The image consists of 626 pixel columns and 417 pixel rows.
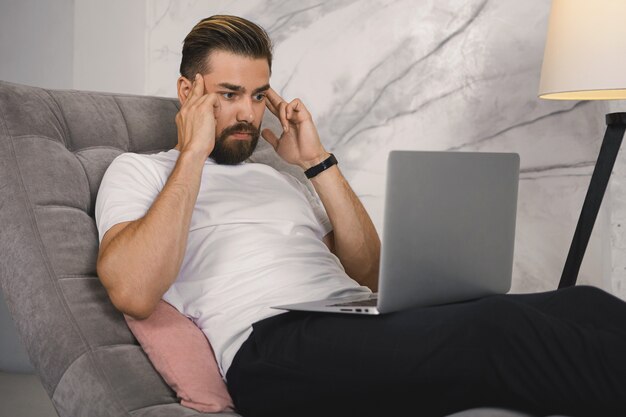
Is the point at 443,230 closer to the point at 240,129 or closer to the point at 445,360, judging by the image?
the point at 445,360

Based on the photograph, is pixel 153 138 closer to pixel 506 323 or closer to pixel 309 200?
pixel 309 200

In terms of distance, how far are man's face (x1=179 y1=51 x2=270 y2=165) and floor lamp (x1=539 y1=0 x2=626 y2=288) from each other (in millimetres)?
970

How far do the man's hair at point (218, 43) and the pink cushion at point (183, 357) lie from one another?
0.63m

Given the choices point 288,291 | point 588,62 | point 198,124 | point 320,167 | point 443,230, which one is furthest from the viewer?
point 588,62

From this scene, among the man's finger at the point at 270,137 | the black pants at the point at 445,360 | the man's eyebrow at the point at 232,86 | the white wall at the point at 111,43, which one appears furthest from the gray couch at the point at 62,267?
the white wall at the point at 111,43

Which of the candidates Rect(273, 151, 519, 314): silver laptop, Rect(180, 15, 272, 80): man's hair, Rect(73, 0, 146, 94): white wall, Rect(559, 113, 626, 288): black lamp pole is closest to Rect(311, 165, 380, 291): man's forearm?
Rect(180, 15, 272, 80): man's hair

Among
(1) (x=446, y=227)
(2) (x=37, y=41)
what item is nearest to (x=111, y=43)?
(2) (x=37, y=41)

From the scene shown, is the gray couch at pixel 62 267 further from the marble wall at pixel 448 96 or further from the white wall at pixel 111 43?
the white wall at pixel 111 43

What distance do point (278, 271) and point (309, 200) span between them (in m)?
0.45

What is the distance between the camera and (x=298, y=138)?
83.0 inches

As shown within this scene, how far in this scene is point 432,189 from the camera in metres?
1.37

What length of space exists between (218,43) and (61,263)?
66 centimetres

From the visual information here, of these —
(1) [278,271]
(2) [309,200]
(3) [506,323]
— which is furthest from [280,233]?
(3) [506,323]

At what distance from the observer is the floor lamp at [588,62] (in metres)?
2.33
